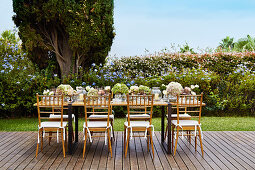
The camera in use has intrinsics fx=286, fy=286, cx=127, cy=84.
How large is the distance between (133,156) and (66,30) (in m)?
5.05

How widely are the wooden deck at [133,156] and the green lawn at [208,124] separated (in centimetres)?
110

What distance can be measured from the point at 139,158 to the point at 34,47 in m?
5.58

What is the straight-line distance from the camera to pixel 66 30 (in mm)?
8359

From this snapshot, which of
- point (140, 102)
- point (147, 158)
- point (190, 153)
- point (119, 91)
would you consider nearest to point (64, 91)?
point (119, 91)

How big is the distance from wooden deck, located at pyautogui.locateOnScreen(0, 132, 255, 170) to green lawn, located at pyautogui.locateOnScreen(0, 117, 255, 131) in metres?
1.10

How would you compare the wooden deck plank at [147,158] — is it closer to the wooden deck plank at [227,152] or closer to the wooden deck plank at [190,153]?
the wooden deck plank at [190,153]

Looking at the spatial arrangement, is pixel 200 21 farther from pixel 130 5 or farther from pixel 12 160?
pixel 12 160

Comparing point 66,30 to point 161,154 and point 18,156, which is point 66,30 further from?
point 161,154

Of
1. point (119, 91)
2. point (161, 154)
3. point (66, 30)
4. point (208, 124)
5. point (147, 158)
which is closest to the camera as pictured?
point (147, 158)

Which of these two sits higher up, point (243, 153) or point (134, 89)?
point (134, 89)

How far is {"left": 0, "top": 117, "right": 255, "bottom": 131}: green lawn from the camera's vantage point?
6883 millimetres

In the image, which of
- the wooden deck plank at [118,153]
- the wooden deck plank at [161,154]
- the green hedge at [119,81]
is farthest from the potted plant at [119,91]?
the green hedge at [119,81]

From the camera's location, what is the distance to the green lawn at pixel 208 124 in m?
6.88

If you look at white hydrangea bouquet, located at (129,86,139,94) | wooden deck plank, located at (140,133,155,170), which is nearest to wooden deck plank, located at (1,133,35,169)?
wooden deck plank, located at (140,133,155,170)
